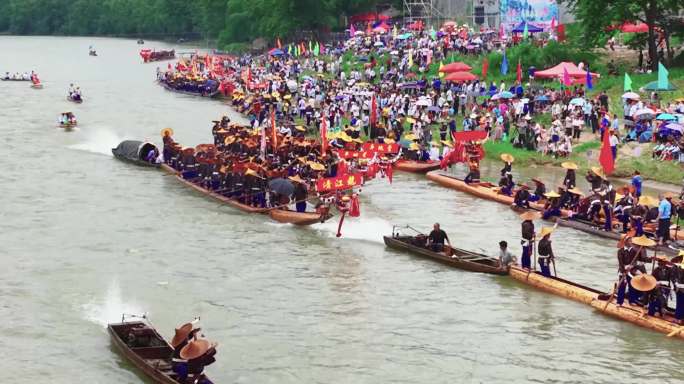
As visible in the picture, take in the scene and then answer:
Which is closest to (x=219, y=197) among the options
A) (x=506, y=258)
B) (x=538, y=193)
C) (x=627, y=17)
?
(x=538, y=193)

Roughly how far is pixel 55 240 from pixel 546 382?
51.7 ft

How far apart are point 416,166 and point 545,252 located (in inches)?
591

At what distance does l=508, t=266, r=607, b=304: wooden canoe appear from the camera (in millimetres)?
22797

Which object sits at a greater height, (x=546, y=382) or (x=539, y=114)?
(x=539, y=114)

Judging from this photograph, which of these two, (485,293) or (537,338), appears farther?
(485,293)

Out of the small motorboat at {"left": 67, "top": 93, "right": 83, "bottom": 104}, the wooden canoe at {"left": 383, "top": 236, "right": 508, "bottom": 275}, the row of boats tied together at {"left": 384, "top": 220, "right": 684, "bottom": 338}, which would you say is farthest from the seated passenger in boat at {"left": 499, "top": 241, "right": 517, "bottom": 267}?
the small motorboat at {"left": 67, "top": 93, "right": 83, "bottom": 104}

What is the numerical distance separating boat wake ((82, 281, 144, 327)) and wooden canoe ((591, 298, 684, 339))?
9.97 m

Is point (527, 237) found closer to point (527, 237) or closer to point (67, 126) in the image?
point (527, 237)

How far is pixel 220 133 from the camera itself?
136 feet

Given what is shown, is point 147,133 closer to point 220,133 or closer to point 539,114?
Answer: point 220,133

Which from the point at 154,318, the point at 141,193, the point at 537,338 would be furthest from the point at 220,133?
the point at 537,338

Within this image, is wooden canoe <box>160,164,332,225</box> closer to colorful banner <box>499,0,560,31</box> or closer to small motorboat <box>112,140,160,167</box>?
small motorboat <box>112,140,160,167</box>

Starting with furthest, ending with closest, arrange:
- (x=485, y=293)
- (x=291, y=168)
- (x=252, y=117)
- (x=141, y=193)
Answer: (x=252, y=117) < (x=141, y=193) < (x=291, y=168) < (x=485, y=293)

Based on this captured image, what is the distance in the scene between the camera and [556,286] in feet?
76.7
